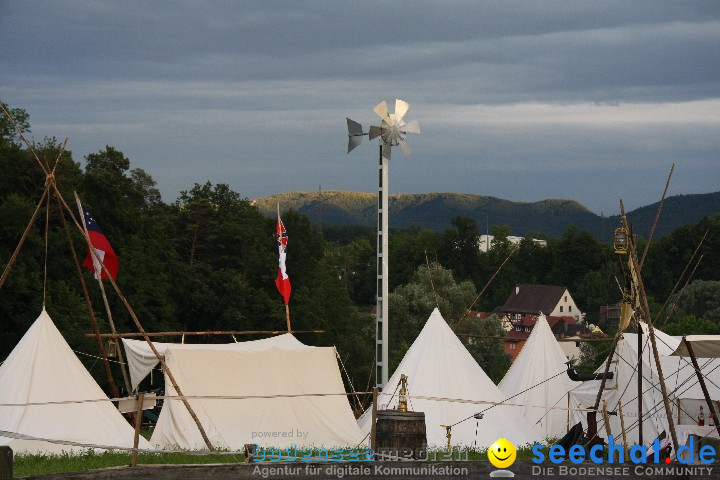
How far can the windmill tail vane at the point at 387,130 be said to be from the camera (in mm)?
22812

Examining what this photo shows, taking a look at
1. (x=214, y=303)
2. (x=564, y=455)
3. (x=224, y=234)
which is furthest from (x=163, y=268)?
(x=564, y=455)

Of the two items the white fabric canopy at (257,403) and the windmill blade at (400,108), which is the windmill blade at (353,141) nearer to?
the windmill blade at (400,108)

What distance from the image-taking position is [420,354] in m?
22.6

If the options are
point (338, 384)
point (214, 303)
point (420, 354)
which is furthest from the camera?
point (214, 303)

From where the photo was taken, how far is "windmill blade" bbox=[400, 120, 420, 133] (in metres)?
23.1

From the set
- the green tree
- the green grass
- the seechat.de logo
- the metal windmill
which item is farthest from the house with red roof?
the green grass

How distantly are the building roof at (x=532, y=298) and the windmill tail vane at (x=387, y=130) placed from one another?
83.8m

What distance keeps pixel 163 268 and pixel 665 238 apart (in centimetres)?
6923

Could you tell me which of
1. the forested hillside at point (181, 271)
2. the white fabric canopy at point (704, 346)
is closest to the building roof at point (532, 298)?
the forested hillside at point (181, 271)

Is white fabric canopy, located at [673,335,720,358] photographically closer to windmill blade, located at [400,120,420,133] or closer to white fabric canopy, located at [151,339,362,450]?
white fabric canopy, located at [151,339,362,450]

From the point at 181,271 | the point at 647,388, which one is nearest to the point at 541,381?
the point at 647,388

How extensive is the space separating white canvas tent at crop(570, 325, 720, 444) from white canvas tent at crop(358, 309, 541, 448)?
130cm

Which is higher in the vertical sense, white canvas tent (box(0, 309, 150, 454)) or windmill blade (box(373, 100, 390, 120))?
windmill blade (box(373, 100, 390, 120))

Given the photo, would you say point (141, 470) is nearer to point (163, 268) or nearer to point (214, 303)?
point (163, 268)
